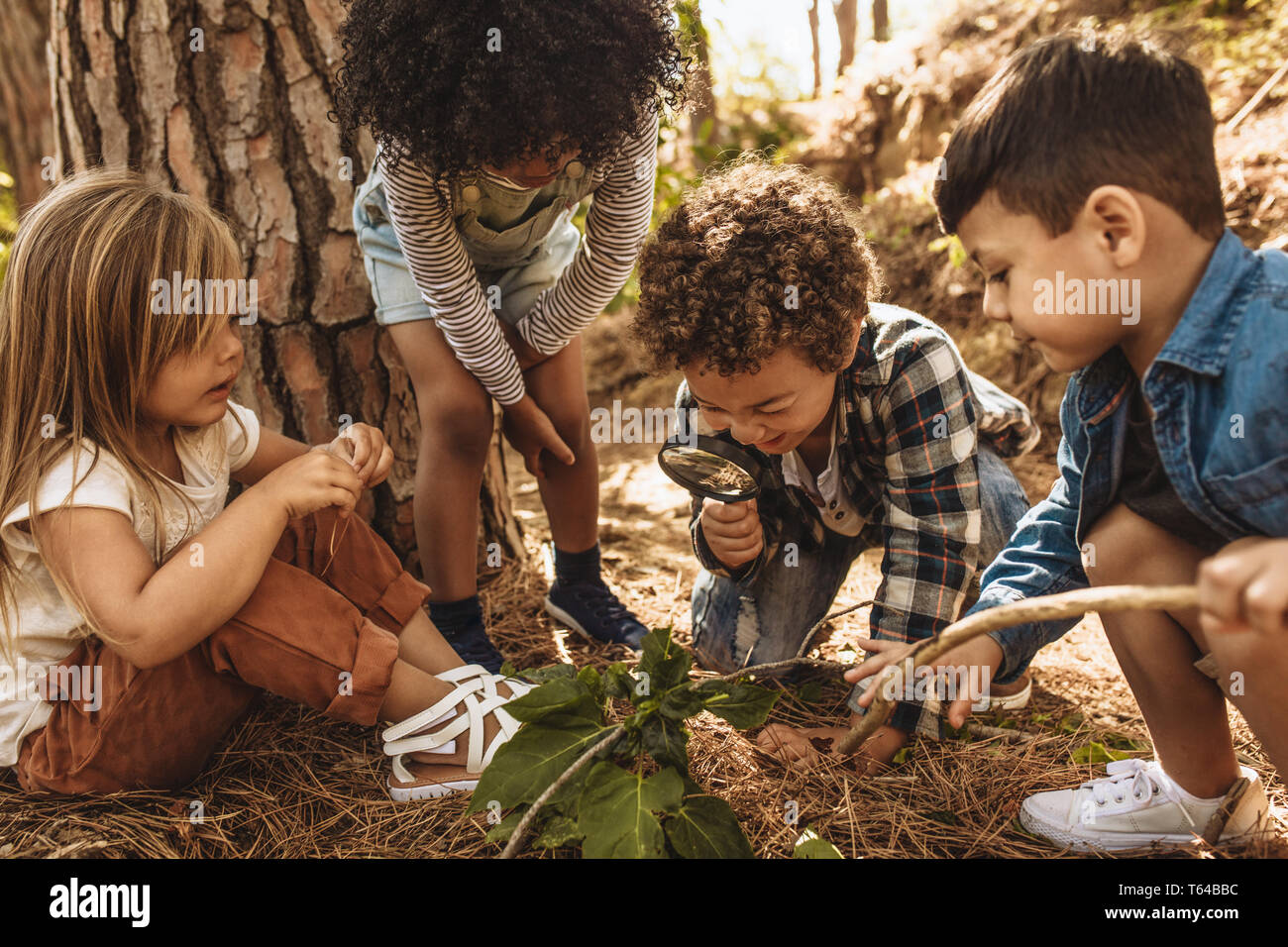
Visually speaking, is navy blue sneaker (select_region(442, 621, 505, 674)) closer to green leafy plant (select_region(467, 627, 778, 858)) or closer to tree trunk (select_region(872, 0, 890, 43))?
green leafy plant (select_region(467, 627, 778, 858))

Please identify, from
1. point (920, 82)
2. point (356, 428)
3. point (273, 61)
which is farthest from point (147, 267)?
point (920, 82)

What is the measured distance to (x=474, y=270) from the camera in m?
2.09

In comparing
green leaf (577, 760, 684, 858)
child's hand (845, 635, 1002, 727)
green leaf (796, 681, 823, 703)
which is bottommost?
green leaf (796, 681, 823, 703)

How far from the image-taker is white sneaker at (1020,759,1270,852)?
1496mm

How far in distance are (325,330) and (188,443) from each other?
2.20ft

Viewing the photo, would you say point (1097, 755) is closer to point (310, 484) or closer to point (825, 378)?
point (825, 378)

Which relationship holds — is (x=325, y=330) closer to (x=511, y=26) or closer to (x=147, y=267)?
(x=147, y=267)

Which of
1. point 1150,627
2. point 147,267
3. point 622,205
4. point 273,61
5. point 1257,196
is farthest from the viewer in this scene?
point 1257,196

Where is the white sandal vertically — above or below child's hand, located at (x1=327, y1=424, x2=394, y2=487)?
below

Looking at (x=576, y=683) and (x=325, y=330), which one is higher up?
(x=325, y=330)

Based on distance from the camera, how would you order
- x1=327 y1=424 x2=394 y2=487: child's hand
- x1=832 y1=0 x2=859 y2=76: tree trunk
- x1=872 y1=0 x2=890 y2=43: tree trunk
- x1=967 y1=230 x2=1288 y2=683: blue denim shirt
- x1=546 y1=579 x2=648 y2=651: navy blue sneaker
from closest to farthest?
x1=967 y1=230 x2=1288 y2=683: blue denim shirt, x1=327 y1=424 x2=394 y2=487: child's hand, x1=546 y1=579 x2=648 y2=651: navy blue sneaker, x1=872 y1=0 x2=890 y2=43: tree trunk, x1=832 y1=0 x2=859 y2=76: tree trunk

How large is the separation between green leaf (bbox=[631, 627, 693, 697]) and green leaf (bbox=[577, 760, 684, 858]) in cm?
16

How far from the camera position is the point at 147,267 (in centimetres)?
165

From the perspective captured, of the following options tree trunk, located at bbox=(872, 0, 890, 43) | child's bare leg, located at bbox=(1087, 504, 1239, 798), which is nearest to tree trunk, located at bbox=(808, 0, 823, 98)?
tree trunk, located at bbox=(872, 0, 890, 43)
